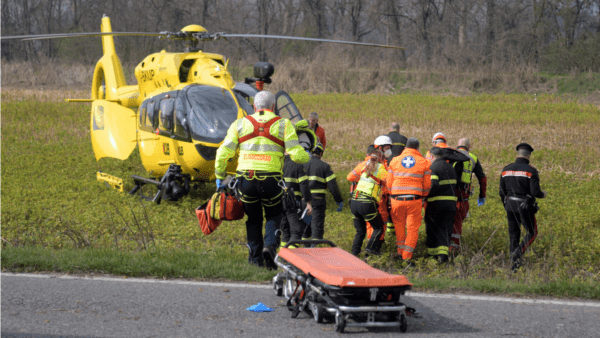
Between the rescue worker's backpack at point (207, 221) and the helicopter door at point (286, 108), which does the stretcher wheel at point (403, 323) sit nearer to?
the rescue worker's backpack at point (207, 221)

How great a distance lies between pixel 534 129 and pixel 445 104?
28.1ft

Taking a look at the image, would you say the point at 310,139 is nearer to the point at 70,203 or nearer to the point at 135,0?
the point at 70,203

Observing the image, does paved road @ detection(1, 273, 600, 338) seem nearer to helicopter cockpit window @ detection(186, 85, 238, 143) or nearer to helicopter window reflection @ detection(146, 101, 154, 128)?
helicopter cockpit window @ detection(186, 85, 238, 143)

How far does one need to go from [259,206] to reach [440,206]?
3277 mm

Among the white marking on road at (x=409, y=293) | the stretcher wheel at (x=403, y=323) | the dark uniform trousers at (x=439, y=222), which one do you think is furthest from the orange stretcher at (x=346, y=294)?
the dark uniform trousers at (x=439, y=222)

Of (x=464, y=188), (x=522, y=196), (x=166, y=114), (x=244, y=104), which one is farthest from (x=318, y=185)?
(x=166, y=114)

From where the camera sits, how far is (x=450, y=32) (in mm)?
55188

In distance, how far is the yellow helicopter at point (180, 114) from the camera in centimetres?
1183

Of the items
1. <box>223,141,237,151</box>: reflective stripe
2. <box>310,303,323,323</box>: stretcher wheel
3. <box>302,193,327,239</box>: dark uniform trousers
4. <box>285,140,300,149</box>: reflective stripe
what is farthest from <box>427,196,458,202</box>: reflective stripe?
<box>310,303,323,323</box>: stretcher wheel

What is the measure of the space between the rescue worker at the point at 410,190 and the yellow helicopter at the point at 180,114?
372 cm

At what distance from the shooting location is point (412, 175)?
8.41 m

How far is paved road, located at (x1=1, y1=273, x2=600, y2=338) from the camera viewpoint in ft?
14.9

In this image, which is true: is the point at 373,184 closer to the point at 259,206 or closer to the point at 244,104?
the point at 259,206

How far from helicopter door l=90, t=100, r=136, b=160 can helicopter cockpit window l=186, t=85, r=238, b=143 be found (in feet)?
8.86
